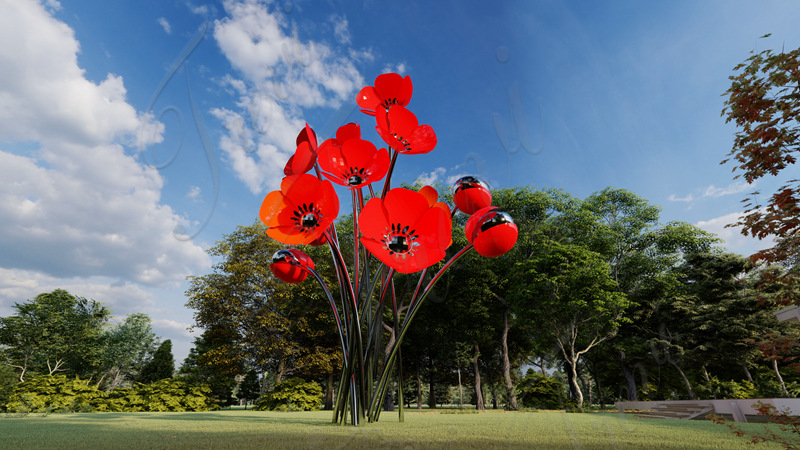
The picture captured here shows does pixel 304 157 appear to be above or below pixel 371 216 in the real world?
above

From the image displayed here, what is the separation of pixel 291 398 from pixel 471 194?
685 inches

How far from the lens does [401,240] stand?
3.62 metres

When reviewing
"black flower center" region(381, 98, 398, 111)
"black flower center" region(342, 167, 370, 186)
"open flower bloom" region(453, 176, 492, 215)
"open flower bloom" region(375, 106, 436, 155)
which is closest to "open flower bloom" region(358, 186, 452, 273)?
"black flower center" region(342, 167, 370, 186)

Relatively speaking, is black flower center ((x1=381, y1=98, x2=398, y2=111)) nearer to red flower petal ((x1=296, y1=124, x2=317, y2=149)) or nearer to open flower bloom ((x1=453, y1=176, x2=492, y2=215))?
red flower petal ((x1=296, y1=124, x2=317, y2=149))

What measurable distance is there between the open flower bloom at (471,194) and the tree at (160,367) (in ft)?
130

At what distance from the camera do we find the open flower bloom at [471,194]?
528 centimetres

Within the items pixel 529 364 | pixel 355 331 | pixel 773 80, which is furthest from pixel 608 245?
pixel 355 331

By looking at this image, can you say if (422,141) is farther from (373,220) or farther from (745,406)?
(745,406)

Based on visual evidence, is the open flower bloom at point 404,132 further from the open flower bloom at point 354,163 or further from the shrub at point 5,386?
the shrub at point 5,386

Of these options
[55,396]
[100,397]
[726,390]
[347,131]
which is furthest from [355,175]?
[726,390]

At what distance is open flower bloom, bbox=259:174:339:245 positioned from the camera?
13.4ft

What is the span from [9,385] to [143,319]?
31490mm

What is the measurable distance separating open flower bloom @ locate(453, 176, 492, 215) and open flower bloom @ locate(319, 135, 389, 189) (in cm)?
140

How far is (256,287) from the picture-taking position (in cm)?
1995
